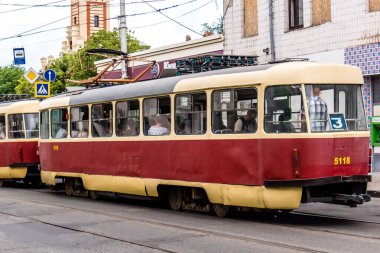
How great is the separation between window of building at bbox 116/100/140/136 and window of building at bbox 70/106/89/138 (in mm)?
1607

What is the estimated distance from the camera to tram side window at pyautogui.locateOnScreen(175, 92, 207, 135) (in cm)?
1305

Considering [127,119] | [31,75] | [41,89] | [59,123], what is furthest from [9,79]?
[127,119]

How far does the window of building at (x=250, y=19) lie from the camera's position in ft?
83.0

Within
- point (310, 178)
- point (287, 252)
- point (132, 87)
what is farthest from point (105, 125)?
point (287, 252)

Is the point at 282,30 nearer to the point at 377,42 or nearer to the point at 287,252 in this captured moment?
the point at 377,42

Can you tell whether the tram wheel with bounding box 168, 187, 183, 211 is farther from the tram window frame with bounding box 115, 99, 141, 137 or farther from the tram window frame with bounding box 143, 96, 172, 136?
the tram window frame with bounding box 115, 99, 141, 137

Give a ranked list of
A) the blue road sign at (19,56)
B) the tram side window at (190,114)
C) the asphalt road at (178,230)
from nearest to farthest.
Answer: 1. the asphalt road at (178,230)
2. the tram side window at (190,114)
3. the blue road sign at (19,56)

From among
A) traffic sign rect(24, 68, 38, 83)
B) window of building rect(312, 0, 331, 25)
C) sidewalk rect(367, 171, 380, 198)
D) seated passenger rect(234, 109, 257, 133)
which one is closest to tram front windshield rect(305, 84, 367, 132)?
seated passenger rect(234, 109, 257, 133)

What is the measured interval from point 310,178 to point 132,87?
523 centimetres

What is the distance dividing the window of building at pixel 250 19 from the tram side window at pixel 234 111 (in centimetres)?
1302

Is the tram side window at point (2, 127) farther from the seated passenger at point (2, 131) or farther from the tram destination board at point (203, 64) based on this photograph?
the tram destination board at point (203, 64)

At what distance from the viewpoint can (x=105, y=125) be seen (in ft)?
53.0

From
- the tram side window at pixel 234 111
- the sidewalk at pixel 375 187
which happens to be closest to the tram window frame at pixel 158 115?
the tram side window at pixel 234 111

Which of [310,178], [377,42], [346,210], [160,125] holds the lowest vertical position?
[346,210]
